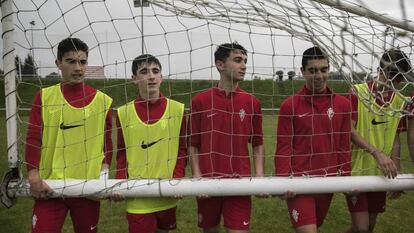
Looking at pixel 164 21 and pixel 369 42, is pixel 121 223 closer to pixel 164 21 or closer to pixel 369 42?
pixel 164 21

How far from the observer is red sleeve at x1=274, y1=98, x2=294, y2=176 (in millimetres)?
2992

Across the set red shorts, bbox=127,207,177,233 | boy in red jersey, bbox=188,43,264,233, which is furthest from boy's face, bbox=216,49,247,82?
red shorts, bbox=127,207,177,233

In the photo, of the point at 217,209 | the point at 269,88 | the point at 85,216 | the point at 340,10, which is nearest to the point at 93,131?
the point at 85,216

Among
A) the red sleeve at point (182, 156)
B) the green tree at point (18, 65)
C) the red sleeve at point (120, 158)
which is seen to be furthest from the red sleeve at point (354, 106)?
the green tree at point (18, 65)

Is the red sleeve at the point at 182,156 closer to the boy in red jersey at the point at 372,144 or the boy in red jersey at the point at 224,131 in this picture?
the boy in red jersey at the point at 224,131

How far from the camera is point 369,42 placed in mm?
2746

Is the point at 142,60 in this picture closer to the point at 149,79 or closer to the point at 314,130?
the point at 149,79

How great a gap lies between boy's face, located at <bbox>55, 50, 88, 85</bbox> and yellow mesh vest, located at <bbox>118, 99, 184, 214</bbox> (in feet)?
1.22

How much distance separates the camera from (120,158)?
300cm

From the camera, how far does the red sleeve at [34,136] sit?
9.05 ft

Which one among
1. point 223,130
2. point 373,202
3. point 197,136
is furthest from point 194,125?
point 373,202

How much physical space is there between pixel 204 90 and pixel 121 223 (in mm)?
2123

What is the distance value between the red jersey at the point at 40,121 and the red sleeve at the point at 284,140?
1.21m

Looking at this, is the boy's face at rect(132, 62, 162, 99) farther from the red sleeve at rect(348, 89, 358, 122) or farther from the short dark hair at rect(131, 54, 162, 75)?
the red sleeve at rect(348, 89, 358, 122)
